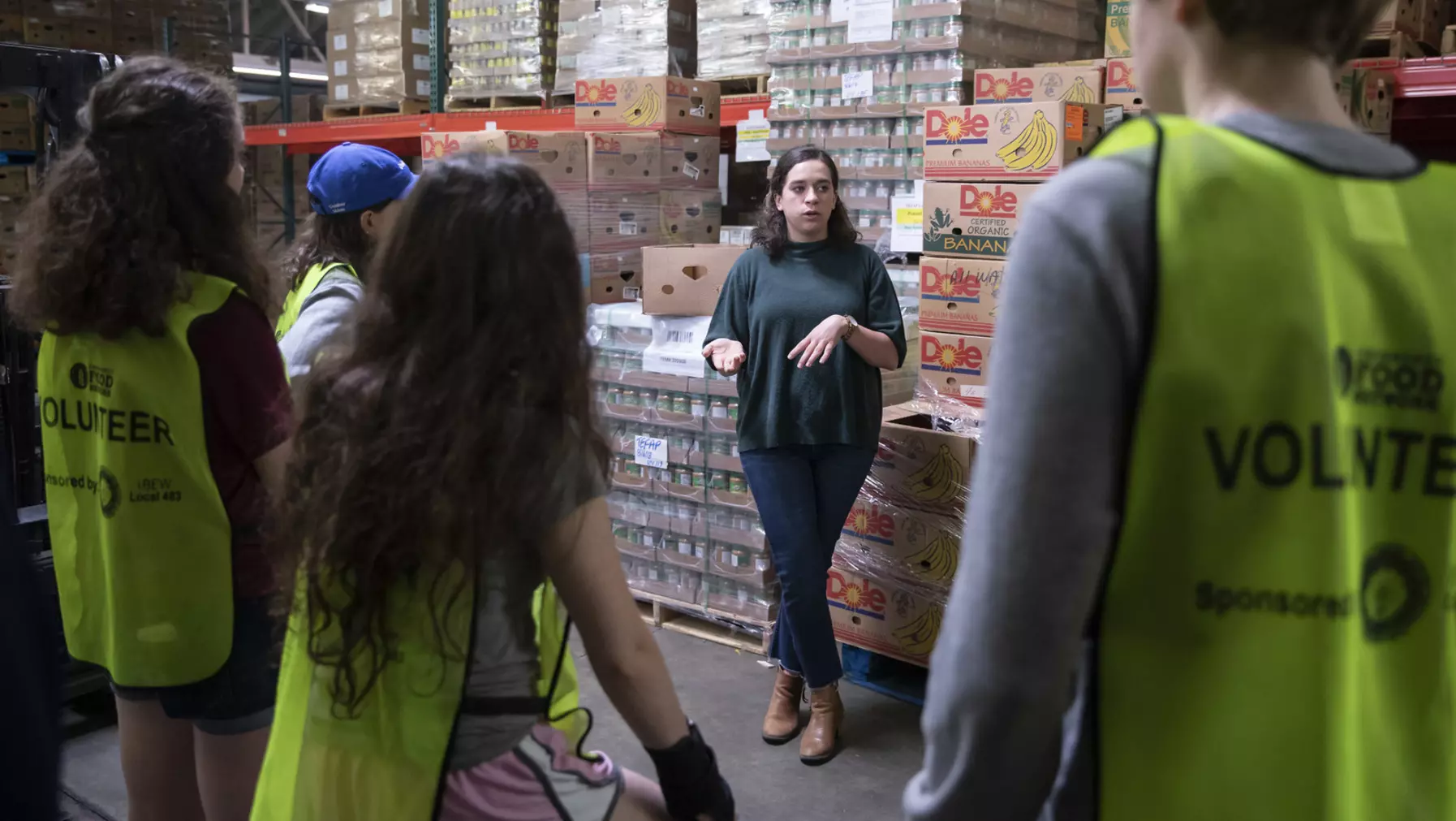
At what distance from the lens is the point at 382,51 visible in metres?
7.64

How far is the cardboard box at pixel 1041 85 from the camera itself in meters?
4.27

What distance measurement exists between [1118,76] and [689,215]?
7.50ft

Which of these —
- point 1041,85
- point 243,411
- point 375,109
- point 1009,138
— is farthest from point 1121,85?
point 375,109

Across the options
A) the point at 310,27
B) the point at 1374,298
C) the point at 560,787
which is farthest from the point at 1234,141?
the point at 310,27

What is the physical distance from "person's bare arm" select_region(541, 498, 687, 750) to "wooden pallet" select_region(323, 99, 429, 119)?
21.4ft

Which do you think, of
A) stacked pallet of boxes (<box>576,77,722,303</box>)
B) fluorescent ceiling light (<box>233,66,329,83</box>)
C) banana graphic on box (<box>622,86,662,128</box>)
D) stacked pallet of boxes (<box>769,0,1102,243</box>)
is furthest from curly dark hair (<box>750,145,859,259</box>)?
fluorescent ceiling light (<box>233,66,329,83</box>)

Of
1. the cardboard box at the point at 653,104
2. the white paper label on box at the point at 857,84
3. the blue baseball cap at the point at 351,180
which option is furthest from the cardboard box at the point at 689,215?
the blue baseball cap at the point at 351,180

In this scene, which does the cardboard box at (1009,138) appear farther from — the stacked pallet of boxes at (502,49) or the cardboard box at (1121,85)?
the stacked pallet of boxes at (502,49)

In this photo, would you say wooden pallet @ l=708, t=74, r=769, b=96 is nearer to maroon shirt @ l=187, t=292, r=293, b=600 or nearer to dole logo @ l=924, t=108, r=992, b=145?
dole logo @ l=924, t=108, r=992, b=145

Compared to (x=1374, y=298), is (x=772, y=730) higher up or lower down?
lower down

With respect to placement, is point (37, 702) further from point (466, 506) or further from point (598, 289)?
point (598, 289)

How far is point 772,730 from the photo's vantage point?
12.8 ft

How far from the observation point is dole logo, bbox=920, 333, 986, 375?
4.26m

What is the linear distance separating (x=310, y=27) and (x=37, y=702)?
1614 centimetres
